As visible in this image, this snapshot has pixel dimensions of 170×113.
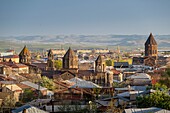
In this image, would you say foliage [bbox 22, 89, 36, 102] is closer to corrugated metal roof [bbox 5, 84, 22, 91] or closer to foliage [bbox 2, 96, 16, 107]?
corrugated metal roof [bbox 5, 84, 22, 91]

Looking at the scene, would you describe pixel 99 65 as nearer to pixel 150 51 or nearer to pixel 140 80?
pixel 140 80

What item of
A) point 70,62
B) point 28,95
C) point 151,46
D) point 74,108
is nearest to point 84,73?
point 70,62

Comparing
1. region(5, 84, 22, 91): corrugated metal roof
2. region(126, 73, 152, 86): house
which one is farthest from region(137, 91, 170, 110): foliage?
region(126, 73, 152, 86): house

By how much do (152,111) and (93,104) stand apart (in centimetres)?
656

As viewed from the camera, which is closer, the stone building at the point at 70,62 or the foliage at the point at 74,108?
the foliage at the point at 74,108

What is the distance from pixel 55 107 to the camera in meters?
32.2

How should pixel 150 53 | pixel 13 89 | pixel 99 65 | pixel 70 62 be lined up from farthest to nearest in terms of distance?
pixel 150 53 → pixel 70 62 → pixel 99 65 → pixel 13 89

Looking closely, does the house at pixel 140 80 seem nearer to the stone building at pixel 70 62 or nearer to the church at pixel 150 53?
the stone building at pixel 70 62

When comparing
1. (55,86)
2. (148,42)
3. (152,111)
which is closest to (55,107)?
(152,111)

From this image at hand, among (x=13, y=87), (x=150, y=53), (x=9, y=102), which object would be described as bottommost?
(x=9, y=102)

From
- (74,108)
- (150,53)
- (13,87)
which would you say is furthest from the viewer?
(150,53)

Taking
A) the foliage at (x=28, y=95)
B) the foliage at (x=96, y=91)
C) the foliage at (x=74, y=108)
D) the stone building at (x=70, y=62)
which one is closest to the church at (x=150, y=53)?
the stone building at (x=70, y=62)

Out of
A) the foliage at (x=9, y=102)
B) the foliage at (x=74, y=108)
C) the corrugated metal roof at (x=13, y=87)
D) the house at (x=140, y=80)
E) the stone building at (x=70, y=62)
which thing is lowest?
the house at (x=140, y=80)

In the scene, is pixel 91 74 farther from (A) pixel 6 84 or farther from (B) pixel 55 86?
(A) pixel 6 84
